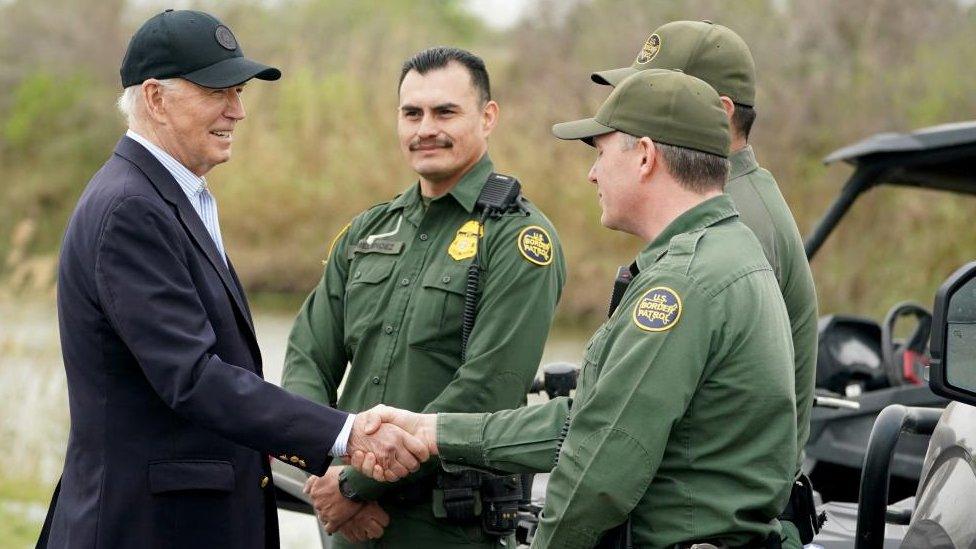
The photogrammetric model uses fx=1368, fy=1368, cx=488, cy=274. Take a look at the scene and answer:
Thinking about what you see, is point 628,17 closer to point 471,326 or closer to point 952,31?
point 952,31

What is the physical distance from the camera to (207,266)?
123 inches

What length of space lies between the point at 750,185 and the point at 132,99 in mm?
1483

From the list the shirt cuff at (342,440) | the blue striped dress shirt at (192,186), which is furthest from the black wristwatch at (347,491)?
the blue striped dress shirt at (192,186)

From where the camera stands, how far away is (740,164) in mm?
3328

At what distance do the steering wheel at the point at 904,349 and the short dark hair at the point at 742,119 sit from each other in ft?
6.99

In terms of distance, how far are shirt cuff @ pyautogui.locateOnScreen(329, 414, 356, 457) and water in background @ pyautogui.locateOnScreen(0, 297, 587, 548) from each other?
331 cm

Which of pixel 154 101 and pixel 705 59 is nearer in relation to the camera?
pixel 154 101

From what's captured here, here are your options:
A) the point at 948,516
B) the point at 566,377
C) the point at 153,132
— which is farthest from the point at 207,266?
the point at 948,516

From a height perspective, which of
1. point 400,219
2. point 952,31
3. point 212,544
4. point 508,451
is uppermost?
point 952,31

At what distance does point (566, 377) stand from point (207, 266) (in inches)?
47.3

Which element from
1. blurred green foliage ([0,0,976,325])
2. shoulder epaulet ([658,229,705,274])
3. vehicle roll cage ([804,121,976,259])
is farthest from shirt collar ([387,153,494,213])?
blurred green foliage ([0,0,976,325])

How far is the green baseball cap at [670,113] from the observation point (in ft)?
8.90

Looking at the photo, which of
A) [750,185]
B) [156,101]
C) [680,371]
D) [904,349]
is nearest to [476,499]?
[750,185]

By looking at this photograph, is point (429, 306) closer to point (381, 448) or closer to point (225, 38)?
point (381, 448)
